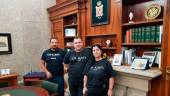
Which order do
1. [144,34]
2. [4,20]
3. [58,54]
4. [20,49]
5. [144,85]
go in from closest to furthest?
[144,85]
[144,34]
[58,54]
[4,20]
[20,49]

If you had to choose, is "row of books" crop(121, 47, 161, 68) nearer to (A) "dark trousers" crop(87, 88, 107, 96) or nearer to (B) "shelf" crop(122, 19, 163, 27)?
(B) "shelf" crop(122, 19, 163, 27)

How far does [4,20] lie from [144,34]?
129 inches

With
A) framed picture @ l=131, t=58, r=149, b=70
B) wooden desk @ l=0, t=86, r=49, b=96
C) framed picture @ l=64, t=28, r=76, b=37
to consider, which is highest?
framed picture @ l=64, t=28, r=76, b=37

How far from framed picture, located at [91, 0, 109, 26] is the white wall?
6.31ft

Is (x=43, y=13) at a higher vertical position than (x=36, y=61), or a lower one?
higher

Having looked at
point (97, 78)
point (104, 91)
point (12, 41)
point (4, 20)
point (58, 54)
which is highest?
point (4, 20)

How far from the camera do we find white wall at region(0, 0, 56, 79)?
4.07 metres

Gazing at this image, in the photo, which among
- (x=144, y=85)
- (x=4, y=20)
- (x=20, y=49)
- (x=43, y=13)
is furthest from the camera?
(x=43, y=13)

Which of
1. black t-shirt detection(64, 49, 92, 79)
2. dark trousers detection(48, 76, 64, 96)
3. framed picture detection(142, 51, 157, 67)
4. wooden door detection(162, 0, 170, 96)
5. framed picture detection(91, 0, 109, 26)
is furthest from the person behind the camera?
dark trousers detection(48, 76, 64, 96)

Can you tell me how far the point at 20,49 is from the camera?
4.29m

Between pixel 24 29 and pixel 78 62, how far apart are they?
2.38 metres

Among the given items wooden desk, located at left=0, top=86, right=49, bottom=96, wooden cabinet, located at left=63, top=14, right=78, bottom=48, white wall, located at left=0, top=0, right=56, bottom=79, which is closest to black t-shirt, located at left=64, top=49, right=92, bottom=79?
wooden desk, located at left=0, top=86, right=49, bottom=96

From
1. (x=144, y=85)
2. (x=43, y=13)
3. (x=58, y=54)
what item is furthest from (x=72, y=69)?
(x=43, y=13)

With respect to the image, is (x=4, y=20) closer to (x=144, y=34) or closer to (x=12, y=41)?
(x=12, y=41)
